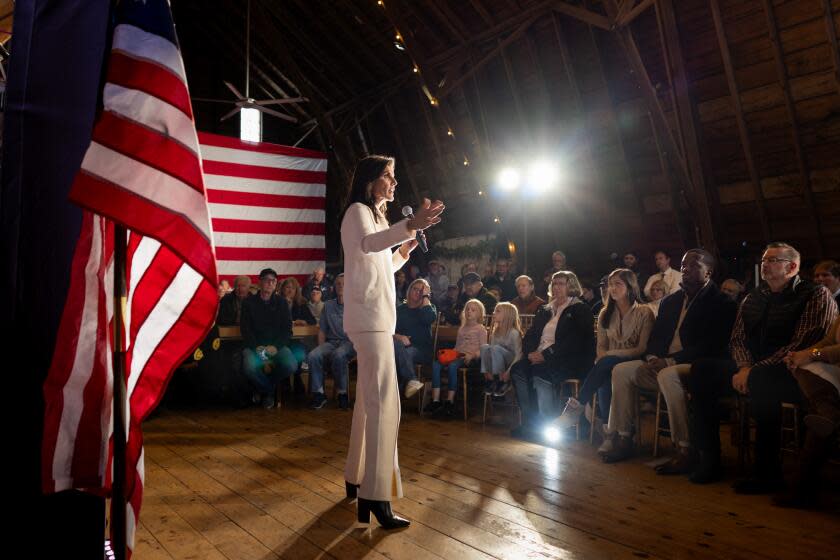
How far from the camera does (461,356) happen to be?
5227 millimetres

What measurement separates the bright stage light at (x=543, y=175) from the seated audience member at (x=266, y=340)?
4.56 meters

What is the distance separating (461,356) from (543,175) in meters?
4.38

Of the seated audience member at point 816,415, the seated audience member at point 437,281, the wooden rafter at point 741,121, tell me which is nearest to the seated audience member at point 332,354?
the seated audience member at point 437,281

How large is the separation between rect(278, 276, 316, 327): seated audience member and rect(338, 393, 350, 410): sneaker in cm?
111

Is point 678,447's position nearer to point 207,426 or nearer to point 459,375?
point 459,375

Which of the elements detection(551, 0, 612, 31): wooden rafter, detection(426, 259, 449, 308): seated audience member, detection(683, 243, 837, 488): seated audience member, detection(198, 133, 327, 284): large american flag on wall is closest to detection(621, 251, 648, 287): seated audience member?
detection(426, 259, 449, 308): seated audience member

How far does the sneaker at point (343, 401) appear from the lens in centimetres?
550

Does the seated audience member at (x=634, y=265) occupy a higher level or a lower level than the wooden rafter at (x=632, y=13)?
lower

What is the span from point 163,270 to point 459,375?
439 cm

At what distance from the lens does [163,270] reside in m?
1.44

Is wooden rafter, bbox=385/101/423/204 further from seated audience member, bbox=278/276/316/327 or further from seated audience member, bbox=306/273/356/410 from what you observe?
seated audience member, bbox=306/273/356/410

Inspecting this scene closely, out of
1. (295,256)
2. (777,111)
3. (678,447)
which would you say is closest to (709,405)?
(678,447)

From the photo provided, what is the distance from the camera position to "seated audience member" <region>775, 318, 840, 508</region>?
109 inches

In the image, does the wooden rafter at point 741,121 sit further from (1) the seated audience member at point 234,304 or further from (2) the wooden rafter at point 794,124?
(1) the seated audience member at point 234,304
